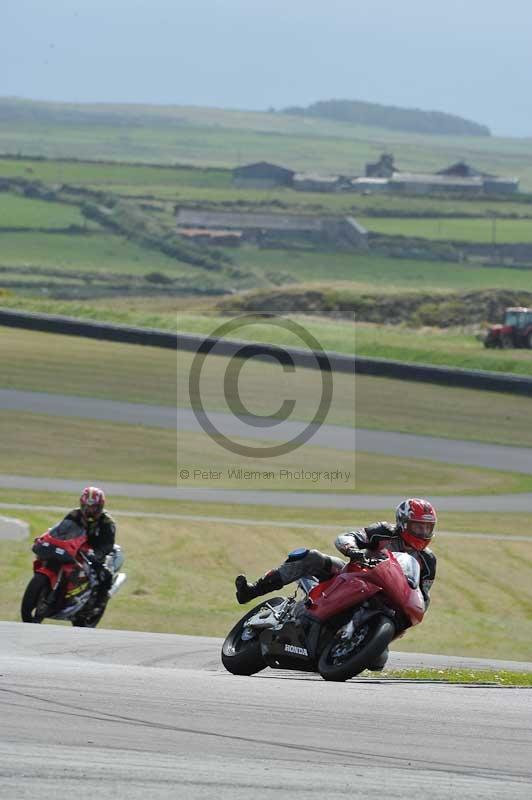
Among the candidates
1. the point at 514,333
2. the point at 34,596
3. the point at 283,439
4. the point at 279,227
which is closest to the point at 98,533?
the point at 34,596

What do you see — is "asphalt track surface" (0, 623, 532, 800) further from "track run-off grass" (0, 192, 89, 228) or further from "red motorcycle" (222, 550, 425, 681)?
"track run-off grass" (0, 192, 89, 228)

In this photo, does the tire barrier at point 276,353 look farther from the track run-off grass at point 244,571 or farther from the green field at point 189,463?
the track run-off grass at point 244,571

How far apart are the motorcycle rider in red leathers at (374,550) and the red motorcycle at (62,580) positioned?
5.29 m

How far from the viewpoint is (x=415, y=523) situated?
448 inches

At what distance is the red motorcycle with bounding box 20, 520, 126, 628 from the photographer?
1617cm

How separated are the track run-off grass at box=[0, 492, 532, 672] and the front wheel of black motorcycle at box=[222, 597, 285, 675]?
6401 mm

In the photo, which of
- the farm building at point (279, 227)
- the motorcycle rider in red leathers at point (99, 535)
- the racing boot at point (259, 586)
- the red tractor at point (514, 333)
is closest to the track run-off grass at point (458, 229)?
the farm building at point (279, 227)

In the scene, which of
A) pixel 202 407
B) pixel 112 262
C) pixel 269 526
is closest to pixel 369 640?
pixel 269 526

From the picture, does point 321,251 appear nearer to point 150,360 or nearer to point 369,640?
point 150,360

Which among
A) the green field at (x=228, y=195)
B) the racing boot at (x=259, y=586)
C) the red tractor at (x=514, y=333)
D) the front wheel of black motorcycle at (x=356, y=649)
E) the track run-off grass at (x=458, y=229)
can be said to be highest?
the green field at (x=228, y=195)

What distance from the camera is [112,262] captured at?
397 feet

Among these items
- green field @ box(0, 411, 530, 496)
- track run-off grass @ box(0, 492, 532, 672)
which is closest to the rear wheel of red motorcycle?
track run-off grass @ box(0, 492, 532, 672)

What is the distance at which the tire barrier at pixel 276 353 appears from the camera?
4388 cm

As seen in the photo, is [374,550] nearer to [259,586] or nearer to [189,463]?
[259,586]
